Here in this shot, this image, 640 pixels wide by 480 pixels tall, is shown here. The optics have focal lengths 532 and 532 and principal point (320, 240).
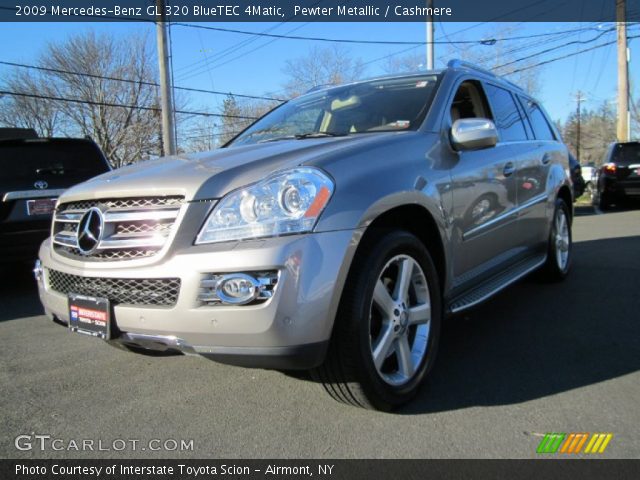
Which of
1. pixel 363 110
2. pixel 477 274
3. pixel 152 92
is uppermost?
pixel 152 92

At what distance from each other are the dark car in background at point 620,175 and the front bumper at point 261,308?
12.8 metres

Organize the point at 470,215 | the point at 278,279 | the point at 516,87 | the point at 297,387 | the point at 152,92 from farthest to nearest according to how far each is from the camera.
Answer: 1. the point at 152,92
2. the point at 516,87
3. the point at 470,215
4. the point at 297,387
5. the point at 278,279

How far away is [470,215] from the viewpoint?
10.3 feet

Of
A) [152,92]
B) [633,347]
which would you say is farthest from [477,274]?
[152,92]

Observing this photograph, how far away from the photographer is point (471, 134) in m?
2.98

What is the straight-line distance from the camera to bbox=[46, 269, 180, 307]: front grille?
219 centimetres

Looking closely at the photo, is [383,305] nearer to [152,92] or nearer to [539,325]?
[539,325]

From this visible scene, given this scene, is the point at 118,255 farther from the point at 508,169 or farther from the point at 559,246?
the point at 559,246

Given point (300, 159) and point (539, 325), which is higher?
point (300, 159)

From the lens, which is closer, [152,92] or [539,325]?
[539,325]

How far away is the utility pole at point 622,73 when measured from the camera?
18.5 m

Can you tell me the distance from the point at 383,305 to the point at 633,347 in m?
1.93

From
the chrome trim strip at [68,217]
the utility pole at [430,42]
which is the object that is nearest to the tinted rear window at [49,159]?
the chrome trim strip at [68,217]

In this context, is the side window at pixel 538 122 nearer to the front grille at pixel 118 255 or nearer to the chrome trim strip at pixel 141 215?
the chrome trim strip at pixel 141 215
